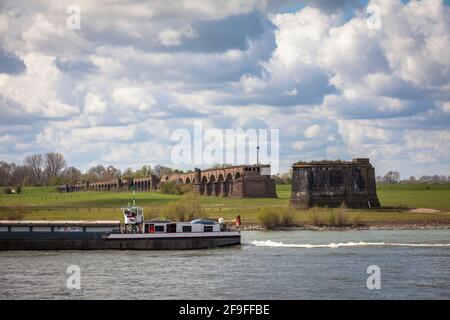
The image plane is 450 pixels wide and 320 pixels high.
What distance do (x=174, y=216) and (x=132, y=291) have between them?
4659 cm

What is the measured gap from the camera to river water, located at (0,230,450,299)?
5278 centimetres

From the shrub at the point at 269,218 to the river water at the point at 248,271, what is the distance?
61.4 ft

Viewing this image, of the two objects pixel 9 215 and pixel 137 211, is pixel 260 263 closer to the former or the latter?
pixel 137 211

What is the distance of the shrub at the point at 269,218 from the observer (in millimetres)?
103875

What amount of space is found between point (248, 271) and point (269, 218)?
4271 cm

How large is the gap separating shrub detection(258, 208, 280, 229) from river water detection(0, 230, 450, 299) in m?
18.7

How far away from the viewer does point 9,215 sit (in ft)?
347

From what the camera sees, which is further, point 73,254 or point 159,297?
point 73,254

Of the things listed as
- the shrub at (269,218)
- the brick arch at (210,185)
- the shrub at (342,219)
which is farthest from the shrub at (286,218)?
the brick arch at (210,185)

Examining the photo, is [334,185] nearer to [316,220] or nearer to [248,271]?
[316,220]

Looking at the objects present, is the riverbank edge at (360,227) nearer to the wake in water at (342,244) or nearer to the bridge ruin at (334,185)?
the wake in water at (342,244)

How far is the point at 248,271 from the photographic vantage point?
61531mm
